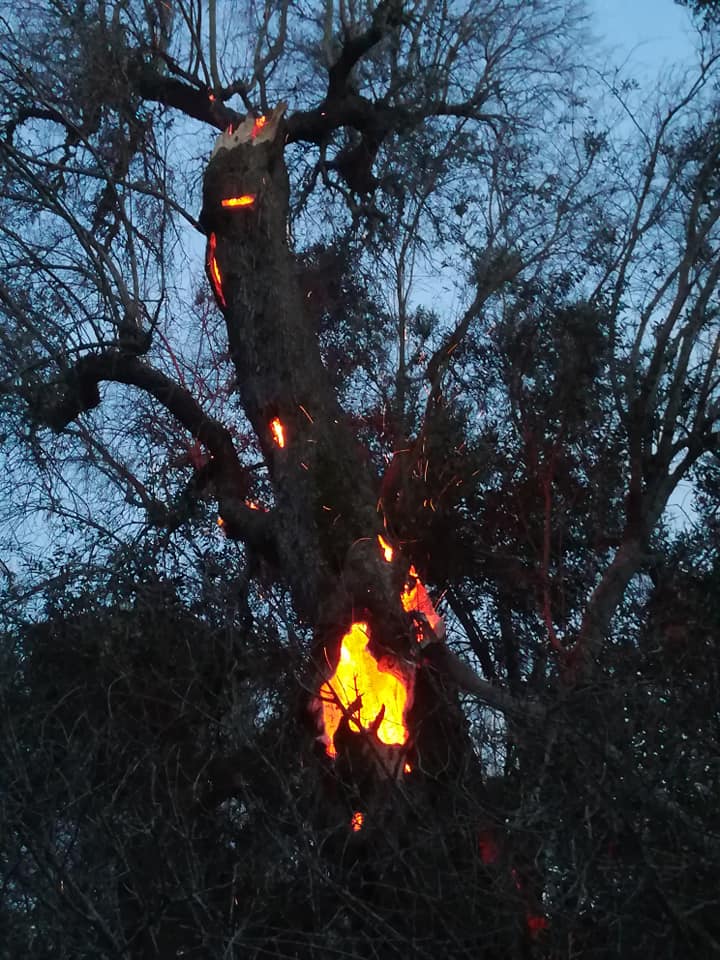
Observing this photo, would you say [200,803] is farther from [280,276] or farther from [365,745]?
[280,276]

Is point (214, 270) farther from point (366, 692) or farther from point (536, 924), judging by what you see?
point (536, 924)

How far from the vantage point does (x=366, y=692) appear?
724 cm

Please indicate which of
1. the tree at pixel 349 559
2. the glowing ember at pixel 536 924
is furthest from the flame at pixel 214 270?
the glowing ember at pixel 536 924

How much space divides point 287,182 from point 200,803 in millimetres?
5453

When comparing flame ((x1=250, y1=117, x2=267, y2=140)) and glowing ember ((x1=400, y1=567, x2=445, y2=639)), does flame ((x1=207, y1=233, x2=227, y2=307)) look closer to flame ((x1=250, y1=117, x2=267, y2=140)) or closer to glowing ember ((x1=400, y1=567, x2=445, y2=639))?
flame ((x1=250, y1=117, x2=267, y2=140))

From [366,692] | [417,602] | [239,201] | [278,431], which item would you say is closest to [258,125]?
[239,201]

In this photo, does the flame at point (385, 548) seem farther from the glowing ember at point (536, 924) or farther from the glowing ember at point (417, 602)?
the glowing ember at point (536, 924)

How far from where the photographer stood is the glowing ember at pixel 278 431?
27.2 feet

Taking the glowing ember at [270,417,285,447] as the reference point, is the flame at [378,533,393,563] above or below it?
below

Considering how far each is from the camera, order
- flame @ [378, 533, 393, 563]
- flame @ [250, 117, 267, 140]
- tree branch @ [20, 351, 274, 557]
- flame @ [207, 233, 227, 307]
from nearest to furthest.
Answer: flame @ [378, 533, 393, 563] → tree branch @ [20, 351, 274, 557] → flame @ [207, 233, 227, 307] → flame @ [250, 117, 267, 140]

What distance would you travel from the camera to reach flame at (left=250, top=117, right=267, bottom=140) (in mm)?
9516

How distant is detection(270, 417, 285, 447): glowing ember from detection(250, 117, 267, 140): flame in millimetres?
2639

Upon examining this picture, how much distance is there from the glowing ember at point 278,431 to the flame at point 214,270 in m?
1.19

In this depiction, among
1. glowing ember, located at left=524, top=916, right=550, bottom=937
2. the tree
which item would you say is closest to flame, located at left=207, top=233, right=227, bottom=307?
the tree
